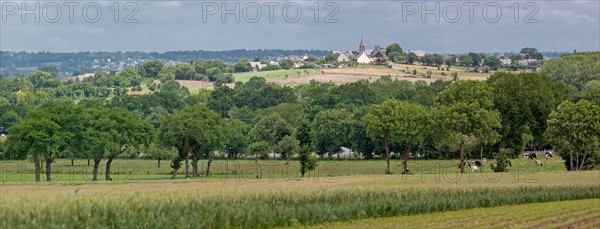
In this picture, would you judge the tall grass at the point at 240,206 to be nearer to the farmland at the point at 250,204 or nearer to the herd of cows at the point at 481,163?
the farmland at the point at 250,204

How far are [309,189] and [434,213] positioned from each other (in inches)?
287

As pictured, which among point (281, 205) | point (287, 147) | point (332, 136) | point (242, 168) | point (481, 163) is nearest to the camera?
point (281, 205)

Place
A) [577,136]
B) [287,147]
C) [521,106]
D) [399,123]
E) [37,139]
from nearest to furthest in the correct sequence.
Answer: [37,139] → [577,136] → [399,123] → [521,106] → [287,147]

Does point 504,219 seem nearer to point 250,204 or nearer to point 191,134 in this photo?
point 250,204

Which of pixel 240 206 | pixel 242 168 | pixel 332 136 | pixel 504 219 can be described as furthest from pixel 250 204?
pixel 332 136

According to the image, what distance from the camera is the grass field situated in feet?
162

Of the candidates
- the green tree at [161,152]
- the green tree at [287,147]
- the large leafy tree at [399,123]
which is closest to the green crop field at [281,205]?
the large leafy tree at [399,123]

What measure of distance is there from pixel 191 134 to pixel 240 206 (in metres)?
75.6

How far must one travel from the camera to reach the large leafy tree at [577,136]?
111m

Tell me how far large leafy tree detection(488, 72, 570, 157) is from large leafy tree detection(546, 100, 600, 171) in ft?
68.1

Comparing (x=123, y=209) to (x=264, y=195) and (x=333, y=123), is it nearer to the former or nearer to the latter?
(x=264, y=195)

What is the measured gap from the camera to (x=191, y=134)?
126 m

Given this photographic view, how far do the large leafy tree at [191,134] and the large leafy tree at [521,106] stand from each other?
39006mm

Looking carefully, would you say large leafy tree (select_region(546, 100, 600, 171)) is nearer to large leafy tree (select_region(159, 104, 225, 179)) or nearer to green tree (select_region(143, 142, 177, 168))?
large leafy tree (select_region(159, 104, 225, 179))
